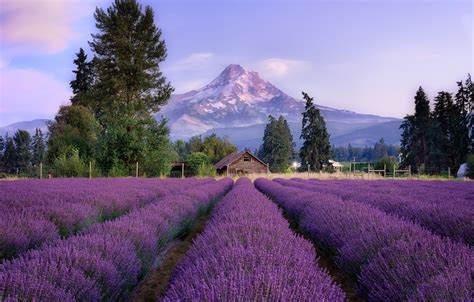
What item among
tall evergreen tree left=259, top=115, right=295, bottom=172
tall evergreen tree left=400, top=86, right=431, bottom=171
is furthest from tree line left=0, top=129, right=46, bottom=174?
tall evergreen tree left=400, top=86, right=431, bottom=171

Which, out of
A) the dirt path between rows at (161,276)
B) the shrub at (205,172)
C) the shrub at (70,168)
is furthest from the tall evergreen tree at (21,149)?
the dirt path between rows at (161,276)

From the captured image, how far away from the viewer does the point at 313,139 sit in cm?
4981

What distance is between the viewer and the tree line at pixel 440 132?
43.7 metres

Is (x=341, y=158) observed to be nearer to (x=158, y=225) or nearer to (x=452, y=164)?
(x=452, y=164)

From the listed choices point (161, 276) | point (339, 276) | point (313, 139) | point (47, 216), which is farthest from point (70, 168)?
point (313, 139)

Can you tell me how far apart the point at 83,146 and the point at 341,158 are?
173 meters

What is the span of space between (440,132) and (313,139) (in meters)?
14.8

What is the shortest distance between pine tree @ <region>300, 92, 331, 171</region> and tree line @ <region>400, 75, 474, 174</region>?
9876mm

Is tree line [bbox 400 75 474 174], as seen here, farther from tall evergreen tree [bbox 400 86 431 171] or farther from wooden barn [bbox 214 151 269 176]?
wooden barn [bbox 214 151 269 176]

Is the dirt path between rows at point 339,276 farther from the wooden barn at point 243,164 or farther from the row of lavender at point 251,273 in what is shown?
the wooden barn at point 243,164

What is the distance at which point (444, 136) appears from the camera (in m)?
44.6

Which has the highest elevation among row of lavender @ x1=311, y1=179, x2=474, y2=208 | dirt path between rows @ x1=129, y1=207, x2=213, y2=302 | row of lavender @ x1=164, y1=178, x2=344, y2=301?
row of lavender @ x1=164, y1=178, x2=344, y2=301

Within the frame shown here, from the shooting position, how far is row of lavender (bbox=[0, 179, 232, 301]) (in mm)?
1835

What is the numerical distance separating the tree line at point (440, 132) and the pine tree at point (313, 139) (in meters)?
9.88
